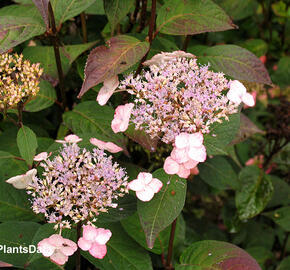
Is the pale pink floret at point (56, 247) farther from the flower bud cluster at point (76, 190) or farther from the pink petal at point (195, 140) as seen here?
the pink petal at point (195, 140)

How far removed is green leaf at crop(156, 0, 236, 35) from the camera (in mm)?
1335

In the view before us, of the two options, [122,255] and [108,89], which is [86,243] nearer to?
[122,255]

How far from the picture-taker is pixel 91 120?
154cm

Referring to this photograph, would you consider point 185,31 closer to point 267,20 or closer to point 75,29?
Answer: point 75,29

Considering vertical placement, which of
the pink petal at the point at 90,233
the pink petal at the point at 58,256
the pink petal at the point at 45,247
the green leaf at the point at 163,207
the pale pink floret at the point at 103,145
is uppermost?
the pale pink floret at the point at 103,145

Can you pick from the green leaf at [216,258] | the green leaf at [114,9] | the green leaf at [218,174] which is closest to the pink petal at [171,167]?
the green leaf at [216,258]

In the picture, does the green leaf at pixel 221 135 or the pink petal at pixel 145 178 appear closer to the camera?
the pink petal at pixel 145 178

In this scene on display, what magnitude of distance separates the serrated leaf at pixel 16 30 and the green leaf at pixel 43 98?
0.29 meters

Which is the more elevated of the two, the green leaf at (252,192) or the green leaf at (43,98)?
the green leaf at (43,98)

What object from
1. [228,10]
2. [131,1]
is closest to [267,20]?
[228,10]

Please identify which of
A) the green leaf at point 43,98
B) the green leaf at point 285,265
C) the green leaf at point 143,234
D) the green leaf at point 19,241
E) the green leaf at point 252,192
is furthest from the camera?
the green leaf at point 285,265

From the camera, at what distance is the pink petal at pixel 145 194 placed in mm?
1130

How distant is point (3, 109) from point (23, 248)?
46cm

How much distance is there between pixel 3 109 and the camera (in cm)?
131
